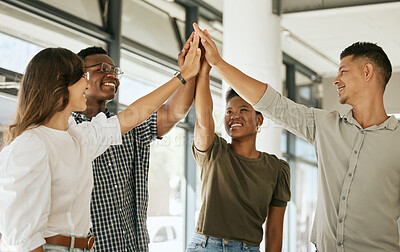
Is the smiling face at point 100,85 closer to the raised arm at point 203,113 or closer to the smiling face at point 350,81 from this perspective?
the raised arm at point 203,113

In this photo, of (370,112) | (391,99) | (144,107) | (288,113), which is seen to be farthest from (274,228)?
(391,99)

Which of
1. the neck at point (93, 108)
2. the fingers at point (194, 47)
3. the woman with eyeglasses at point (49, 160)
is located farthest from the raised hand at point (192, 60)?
the woman with eyeglasses at point (49, 160)

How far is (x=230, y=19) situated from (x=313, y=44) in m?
2.89

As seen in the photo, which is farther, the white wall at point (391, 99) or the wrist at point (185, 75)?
the white wall at point (391, 99)

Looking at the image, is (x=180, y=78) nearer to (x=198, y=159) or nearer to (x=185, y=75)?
(x=185, y=75)

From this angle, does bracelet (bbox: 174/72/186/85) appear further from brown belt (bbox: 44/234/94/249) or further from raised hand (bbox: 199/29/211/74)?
brown belt (bbox: 44/234/94/249)

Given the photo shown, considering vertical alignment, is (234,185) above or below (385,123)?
below

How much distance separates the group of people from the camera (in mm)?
1486

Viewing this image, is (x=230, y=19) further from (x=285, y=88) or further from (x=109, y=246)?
(x=285, y=88)

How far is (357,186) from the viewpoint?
191cm

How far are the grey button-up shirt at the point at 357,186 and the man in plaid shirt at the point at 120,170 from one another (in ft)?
1.42

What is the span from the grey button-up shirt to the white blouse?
77 cm

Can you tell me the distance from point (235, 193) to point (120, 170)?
53 centimetres

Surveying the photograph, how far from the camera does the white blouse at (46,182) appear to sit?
54.7 inches
